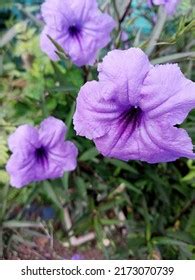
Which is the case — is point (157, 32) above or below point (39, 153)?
above

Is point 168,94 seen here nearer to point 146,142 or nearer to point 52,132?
point 146,142

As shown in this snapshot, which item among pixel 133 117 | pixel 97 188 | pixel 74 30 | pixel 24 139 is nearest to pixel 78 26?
pixel 74 30

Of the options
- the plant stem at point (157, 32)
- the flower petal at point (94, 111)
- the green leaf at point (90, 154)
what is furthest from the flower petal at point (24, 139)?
the flower petal at point (94, 111)

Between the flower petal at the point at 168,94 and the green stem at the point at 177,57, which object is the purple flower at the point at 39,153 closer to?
the green stem at the point at 177,57

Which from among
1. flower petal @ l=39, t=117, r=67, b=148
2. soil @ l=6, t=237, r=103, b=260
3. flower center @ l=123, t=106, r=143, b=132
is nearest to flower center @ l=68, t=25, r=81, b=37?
flower petal @ l=39, t=117, r=67, b=148

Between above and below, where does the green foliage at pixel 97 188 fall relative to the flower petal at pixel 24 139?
below

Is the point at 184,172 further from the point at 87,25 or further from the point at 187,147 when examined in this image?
the point at 187,147
